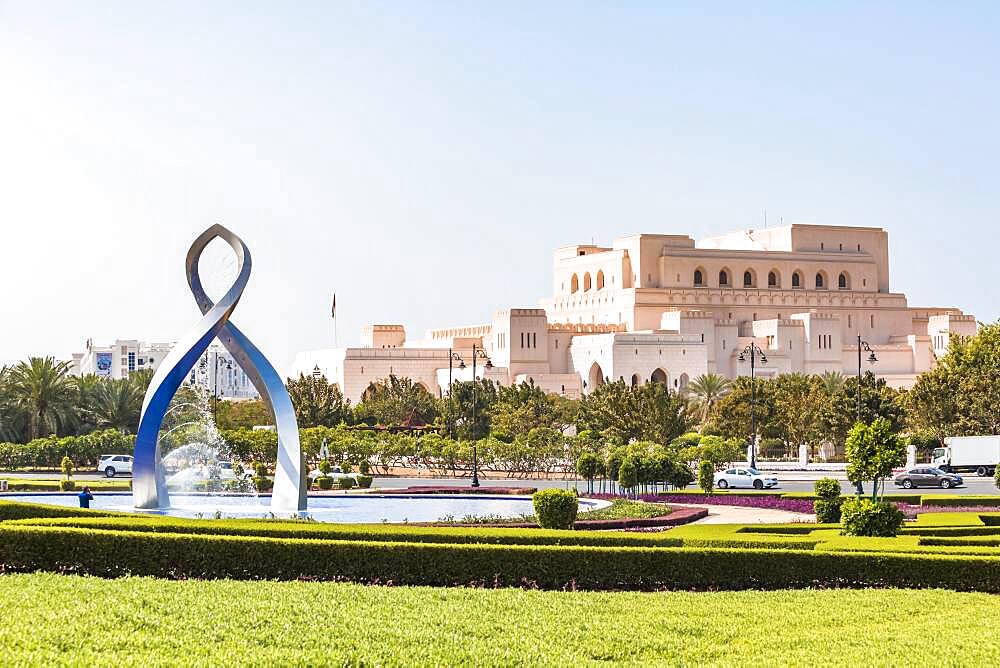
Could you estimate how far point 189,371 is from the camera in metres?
24.6

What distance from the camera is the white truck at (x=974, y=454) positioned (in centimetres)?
4409

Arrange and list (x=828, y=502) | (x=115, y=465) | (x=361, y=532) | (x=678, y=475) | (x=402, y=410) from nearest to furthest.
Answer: (x=361, y=532) < (x=828, y=502) < (x=678, y=475) < (x=115, y=465) < (x=402, y=410)

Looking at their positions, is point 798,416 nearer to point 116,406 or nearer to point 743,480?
point 743,480

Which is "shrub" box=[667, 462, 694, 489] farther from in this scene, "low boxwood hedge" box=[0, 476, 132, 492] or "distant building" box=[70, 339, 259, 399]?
"distant building" box=[70, 339, 259, 399]

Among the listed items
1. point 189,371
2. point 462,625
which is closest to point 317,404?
point 189,371

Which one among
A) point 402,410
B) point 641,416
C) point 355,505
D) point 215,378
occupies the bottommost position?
point 355,505

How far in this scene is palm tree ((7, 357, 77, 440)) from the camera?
48.9 meters

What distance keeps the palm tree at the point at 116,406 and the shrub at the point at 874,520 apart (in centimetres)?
3543

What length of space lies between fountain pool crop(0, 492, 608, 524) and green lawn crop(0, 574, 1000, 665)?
34.1ft

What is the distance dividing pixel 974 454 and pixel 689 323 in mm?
33726

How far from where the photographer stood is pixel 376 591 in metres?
14.1

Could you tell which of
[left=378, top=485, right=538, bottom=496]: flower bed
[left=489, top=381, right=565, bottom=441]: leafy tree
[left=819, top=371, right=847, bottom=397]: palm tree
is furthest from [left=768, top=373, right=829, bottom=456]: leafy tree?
[left=378, top=485, right=538, bottom=496]: flower bed

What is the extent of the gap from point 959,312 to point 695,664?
85535 mm

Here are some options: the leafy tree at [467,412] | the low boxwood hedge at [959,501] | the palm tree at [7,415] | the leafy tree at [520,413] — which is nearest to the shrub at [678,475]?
the low boxwood hedge at [959,501]
